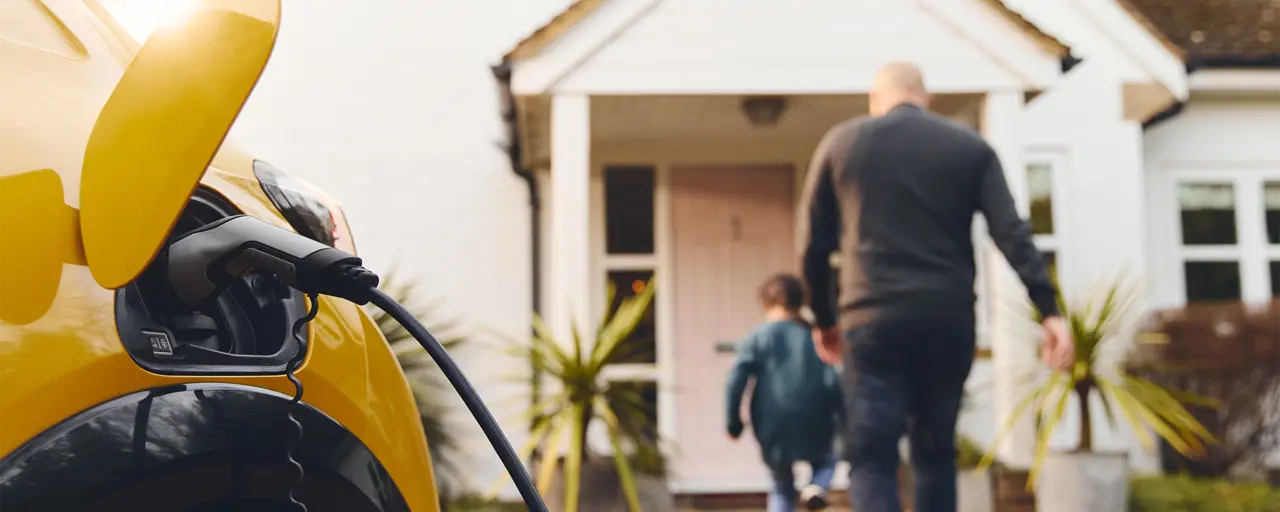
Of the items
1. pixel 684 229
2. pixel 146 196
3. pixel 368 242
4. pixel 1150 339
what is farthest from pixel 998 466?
pixel 146 196

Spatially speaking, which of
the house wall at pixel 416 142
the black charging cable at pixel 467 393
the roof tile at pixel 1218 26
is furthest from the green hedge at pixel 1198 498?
the black charging cable at pixel 467 393

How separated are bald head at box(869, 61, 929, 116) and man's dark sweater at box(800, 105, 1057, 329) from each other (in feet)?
0.17

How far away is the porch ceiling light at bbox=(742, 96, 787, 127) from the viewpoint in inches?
267

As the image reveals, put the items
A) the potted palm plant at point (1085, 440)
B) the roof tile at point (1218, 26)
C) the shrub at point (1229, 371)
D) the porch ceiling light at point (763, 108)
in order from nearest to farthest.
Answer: the potted palm plant at point (1085, 440), the porch ceiling light at point (763, 108), the shrub at point (1229, 371), the roof tile at point (1218, 26)

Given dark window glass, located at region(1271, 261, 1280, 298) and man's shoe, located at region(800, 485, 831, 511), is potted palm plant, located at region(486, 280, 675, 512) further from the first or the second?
dark window glass, located at region(1271, 261, 1280, 298)

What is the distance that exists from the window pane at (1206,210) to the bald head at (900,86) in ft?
19.8

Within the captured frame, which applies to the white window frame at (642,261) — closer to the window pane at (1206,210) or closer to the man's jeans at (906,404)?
the window pane at (1206,210)

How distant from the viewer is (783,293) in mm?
5188

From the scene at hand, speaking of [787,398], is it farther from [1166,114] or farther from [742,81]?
[1166,114]

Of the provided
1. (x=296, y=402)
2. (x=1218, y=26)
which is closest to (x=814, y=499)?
(x=296, y=402)

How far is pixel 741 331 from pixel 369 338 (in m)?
6.49

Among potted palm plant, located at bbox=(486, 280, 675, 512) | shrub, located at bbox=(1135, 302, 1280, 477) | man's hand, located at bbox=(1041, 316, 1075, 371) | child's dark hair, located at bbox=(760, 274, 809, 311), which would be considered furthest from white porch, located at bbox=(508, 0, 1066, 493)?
man's hand, located at bbox=(1041, 316, 1075, 371)

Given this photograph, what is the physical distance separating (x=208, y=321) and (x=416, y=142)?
6.96m

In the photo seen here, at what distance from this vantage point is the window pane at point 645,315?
8016 mm
